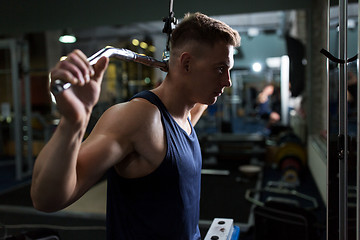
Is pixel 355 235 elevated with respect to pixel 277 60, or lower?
lower

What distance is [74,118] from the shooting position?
23.4 inches

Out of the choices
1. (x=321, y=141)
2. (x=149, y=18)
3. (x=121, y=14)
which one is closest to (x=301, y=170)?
(x=321, y=141)

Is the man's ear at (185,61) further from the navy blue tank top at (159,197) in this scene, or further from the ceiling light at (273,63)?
the ceiling light at (273,63)

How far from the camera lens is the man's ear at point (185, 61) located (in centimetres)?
99

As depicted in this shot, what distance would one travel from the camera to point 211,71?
0.98 m

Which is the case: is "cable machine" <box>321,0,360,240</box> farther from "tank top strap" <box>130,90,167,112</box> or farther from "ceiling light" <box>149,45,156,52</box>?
"ceiling light" <box>149,45,156,52</box>

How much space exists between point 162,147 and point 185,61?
27 centimetres

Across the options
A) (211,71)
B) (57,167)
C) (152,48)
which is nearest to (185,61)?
(211,71)

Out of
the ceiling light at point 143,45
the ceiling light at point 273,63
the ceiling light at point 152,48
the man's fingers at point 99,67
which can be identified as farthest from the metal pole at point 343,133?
the ceiling light at point 152,48

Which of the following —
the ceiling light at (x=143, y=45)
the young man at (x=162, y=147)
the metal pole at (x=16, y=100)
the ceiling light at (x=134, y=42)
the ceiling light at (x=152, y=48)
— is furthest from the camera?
the ceiling light at (x=152, y=48)

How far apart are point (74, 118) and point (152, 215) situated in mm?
492

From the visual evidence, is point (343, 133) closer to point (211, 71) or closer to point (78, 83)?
point (211, 71)

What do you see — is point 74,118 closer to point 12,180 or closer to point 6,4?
point 6,4

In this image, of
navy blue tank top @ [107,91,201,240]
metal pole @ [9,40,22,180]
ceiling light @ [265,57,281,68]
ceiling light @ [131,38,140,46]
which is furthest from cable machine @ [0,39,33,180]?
ceiling light @ [265,57,281,68]
